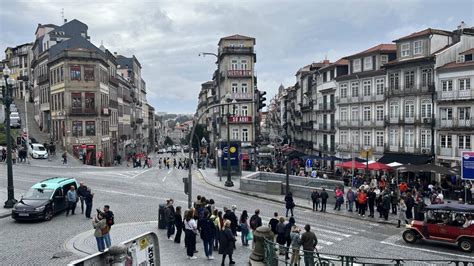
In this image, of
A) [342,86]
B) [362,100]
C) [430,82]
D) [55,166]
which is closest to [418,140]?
[430,82]

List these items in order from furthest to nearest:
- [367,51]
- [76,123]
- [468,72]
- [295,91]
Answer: [295,91], [76,123], [367,51], [468,72]

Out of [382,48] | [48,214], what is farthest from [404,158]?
[48,214]

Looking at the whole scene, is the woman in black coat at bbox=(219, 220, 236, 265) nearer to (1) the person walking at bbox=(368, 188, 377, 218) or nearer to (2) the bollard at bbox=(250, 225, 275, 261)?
(2) the bollard at bbox=(250, 225, 275, 261)

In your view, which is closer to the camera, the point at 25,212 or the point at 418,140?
the point at 25,212

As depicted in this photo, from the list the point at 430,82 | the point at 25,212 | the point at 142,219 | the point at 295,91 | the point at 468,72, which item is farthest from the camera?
the point at 295,91

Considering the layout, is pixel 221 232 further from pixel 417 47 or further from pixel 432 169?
pixel 417 47

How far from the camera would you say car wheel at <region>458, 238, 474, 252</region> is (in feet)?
59.4

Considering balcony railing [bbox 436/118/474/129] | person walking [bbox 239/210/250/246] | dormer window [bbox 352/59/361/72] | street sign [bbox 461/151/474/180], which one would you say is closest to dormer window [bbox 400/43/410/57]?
dormer window [bbox 352/59/361/72]

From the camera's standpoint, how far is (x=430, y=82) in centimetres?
4450

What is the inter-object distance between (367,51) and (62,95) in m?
36.3

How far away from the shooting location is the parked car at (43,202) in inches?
817

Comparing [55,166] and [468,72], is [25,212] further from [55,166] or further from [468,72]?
[468,72]

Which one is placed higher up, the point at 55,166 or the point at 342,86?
the point at 342,86

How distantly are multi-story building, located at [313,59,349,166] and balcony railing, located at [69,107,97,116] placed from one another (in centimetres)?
2974
